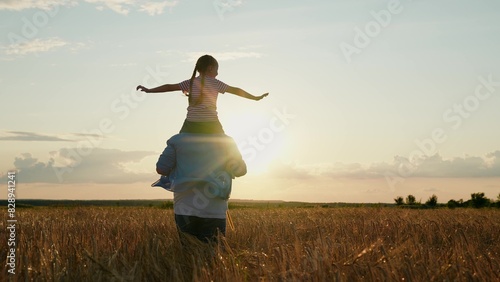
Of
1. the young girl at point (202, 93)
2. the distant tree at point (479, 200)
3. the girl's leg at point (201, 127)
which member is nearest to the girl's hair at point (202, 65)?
the young girl at point (202, 93)

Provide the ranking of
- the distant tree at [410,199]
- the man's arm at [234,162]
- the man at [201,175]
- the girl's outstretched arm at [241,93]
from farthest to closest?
the distant tree at [410,199], the girl's outstretched arm at [241,93], the man's arm at [234,162], the man at [201,175]

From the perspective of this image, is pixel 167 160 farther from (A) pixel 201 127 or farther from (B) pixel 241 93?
(B) pixel 241 93

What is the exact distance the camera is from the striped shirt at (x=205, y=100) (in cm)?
650

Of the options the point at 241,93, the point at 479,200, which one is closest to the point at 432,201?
the point at 479,200

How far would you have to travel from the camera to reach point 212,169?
6.45m

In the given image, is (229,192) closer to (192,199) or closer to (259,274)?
(192,199)

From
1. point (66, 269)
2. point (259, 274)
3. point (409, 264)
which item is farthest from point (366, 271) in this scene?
point (66, 269)

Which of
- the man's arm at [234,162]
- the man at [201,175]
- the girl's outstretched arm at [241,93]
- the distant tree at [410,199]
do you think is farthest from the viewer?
the distant tree at [410,199]

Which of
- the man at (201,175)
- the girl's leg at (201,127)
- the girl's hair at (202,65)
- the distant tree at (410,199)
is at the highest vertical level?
the distant tree at (410,199)

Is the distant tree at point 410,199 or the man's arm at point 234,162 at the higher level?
the distant tree at point 410,199

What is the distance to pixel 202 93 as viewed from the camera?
6.50 metres

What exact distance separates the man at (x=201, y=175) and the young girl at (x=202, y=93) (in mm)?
113

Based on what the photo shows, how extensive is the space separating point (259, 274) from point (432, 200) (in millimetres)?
35345

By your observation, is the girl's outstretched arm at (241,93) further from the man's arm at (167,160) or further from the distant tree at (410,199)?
the distant tree at (410,199)
